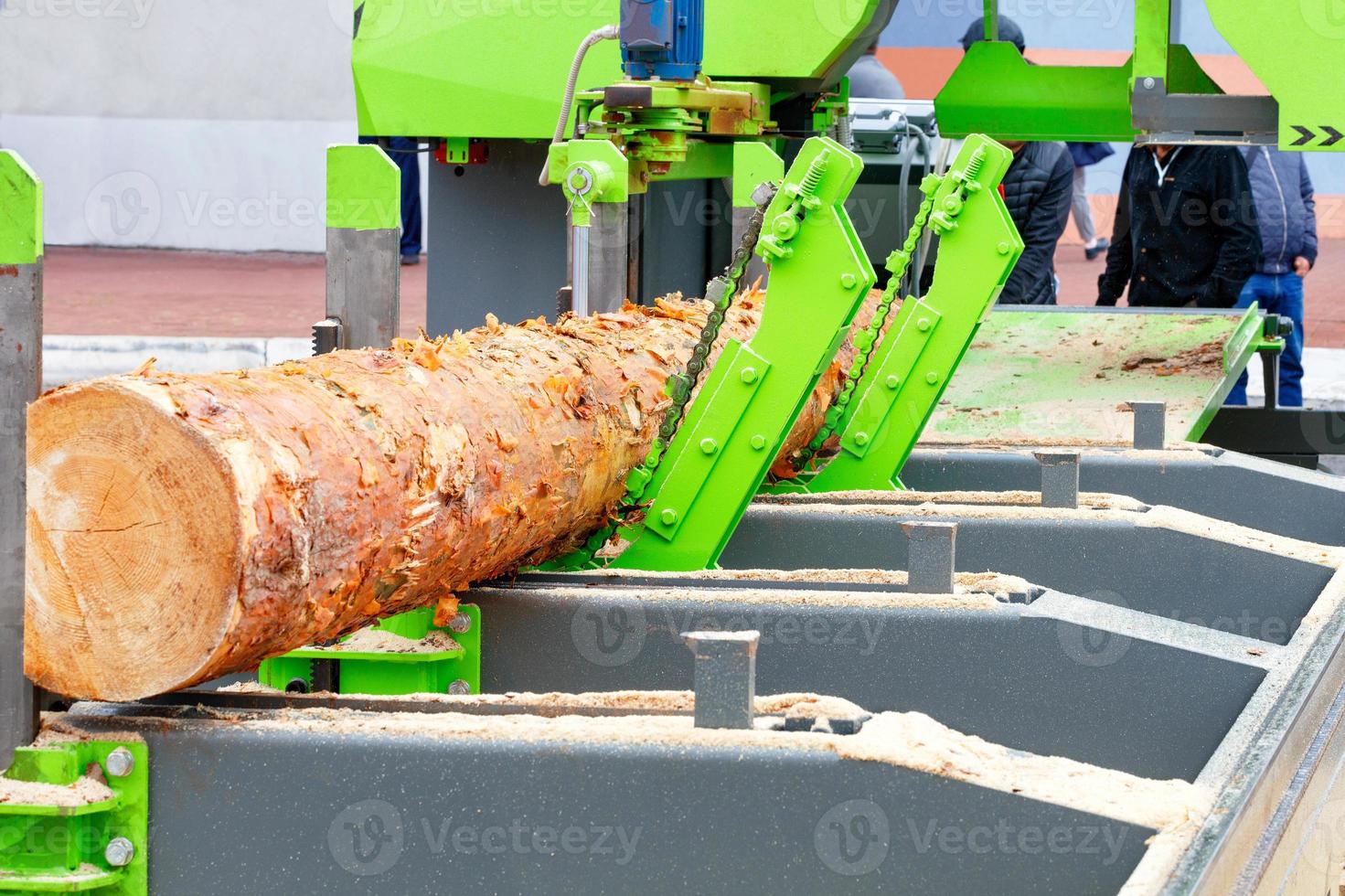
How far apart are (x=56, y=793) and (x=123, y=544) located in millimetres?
331

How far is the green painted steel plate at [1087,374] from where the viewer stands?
212 inches

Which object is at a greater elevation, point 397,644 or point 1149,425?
point 1149,425

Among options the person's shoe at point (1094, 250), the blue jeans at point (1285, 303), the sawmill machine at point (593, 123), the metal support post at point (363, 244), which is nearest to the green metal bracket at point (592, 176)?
the sawmill machine at point (593, 123)

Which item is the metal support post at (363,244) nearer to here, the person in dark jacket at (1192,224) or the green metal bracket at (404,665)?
the green metal bracket at (404,665)

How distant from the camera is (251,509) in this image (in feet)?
7.52

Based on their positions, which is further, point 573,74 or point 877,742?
point 573,74

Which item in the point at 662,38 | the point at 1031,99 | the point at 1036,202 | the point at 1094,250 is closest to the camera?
the point at 662,38

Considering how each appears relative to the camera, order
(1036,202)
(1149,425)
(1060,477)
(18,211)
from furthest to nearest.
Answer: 1. (1036,202)
2. (1149,425)
3. (1060,477)
4. (18,211)

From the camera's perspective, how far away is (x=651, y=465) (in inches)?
140

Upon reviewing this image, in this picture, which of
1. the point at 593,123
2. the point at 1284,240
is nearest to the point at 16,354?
the point at 593,123

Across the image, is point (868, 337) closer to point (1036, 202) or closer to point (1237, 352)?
point (1237, 352)

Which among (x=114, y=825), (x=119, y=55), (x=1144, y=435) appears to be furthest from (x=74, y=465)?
(x=119, y=55)

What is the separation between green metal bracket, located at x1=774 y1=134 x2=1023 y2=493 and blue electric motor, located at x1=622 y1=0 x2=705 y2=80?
74 cm

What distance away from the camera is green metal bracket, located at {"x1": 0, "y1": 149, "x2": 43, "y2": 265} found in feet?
7.37
